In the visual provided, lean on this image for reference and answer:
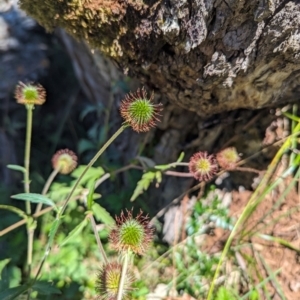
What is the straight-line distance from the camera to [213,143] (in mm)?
2426

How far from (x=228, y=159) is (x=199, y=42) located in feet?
2.37

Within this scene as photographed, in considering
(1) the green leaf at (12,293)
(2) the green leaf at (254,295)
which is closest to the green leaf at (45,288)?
(1) the green leaf at (12,293)

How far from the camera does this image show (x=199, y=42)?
169 centimetres

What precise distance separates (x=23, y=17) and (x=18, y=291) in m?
2.21

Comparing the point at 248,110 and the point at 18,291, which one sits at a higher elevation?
the point at 248,110

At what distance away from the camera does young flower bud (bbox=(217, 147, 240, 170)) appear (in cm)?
220

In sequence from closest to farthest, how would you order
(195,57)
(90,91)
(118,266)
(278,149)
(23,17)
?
(118,266), (195,57), (278,149), (90,91), (23,17)

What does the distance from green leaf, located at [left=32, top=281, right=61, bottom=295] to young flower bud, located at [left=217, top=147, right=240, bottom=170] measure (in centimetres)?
97

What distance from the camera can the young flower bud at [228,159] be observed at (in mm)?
2201

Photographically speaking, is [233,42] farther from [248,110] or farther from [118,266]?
[118,266]

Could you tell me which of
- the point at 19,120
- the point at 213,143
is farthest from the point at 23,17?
the point at 213,143

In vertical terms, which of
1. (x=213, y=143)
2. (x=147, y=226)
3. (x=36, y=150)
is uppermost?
(x=36, y=150)

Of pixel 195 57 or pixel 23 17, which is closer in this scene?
pixel 195 57

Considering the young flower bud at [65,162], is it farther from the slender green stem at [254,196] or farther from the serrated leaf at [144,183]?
the slender green stem at [254,196]
